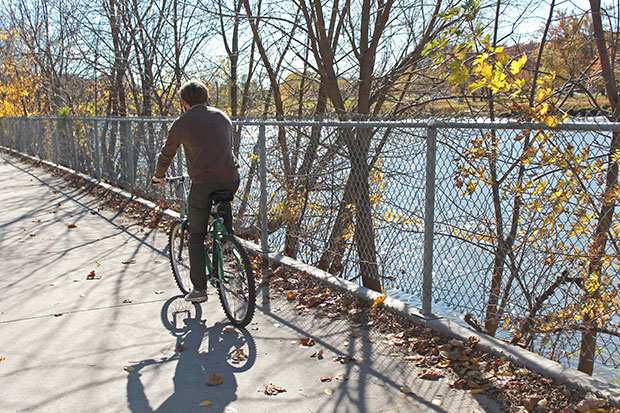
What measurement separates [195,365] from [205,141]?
1703 mm

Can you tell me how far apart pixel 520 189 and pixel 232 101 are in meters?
9.21

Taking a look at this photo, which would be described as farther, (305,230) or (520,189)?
(305,230)

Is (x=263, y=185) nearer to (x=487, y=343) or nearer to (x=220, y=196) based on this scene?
(x=220, y=196)

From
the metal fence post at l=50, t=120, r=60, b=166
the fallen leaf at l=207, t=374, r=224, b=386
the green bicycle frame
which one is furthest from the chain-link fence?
the metal fence post at l=50, t=120, r=60, b=166

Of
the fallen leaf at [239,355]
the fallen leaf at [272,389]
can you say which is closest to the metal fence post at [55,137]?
the fallen leaf at [239,355]

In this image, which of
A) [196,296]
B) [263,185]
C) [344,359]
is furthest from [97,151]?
[344,359]

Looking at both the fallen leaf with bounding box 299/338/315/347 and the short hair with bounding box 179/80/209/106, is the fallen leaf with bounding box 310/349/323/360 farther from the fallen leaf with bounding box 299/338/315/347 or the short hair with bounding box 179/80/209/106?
the short hair with bounding box 179/80/209/106

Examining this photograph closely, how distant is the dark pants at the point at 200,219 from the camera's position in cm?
495

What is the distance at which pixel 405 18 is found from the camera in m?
9.20

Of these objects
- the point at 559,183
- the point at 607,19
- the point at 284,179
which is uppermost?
the point at 607,19

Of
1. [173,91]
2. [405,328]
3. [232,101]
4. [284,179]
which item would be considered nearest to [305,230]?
[284,179]

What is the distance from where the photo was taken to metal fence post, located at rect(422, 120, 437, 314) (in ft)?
14.8

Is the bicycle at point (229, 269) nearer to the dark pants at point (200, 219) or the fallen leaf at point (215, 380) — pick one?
the dark pants at point (200, 219)

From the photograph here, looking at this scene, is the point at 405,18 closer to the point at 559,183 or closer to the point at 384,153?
the point at 384,153
